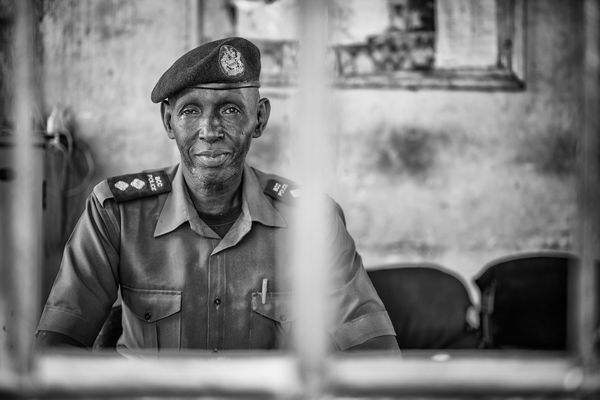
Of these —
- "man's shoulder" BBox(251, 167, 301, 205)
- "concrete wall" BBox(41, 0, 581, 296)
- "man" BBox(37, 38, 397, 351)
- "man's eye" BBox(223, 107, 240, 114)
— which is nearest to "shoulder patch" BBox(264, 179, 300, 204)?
"man's shoulder" BBox(251, 167, 301, 205)

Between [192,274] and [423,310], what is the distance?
1.45 metres

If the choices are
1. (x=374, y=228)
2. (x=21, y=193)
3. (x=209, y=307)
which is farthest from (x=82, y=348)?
(x=374, y=228)

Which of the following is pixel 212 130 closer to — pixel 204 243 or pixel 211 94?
pixel 211 94

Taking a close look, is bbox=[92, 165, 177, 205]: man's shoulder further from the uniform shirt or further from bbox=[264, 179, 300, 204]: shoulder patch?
bbox=[264, 179, 300, 204]: shoulder patch

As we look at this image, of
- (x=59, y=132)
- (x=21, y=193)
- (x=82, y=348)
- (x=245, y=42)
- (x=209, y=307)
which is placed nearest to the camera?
(x=21, y=193)

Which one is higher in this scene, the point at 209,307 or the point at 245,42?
the point at 245,42

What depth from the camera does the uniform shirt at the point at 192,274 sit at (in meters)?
2.28

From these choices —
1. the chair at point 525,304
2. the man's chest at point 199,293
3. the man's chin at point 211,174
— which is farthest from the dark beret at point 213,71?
the chair at point 525,304

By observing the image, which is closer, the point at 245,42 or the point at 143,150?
the point at 245,42

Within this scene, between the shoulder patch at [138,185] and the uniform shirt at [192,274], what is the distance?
0.02 meters

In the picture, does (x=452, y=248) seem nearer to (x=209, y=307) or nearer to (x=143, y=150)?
(x=143, y=150)

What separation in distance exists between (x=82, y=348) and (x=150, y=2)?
9.99 feet

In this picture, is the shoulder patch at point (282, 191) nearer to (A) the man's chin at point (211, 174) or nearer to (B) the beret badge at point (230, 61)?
(A) the man's chin at point (211, 174)

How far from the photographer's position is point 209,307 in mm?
2373
